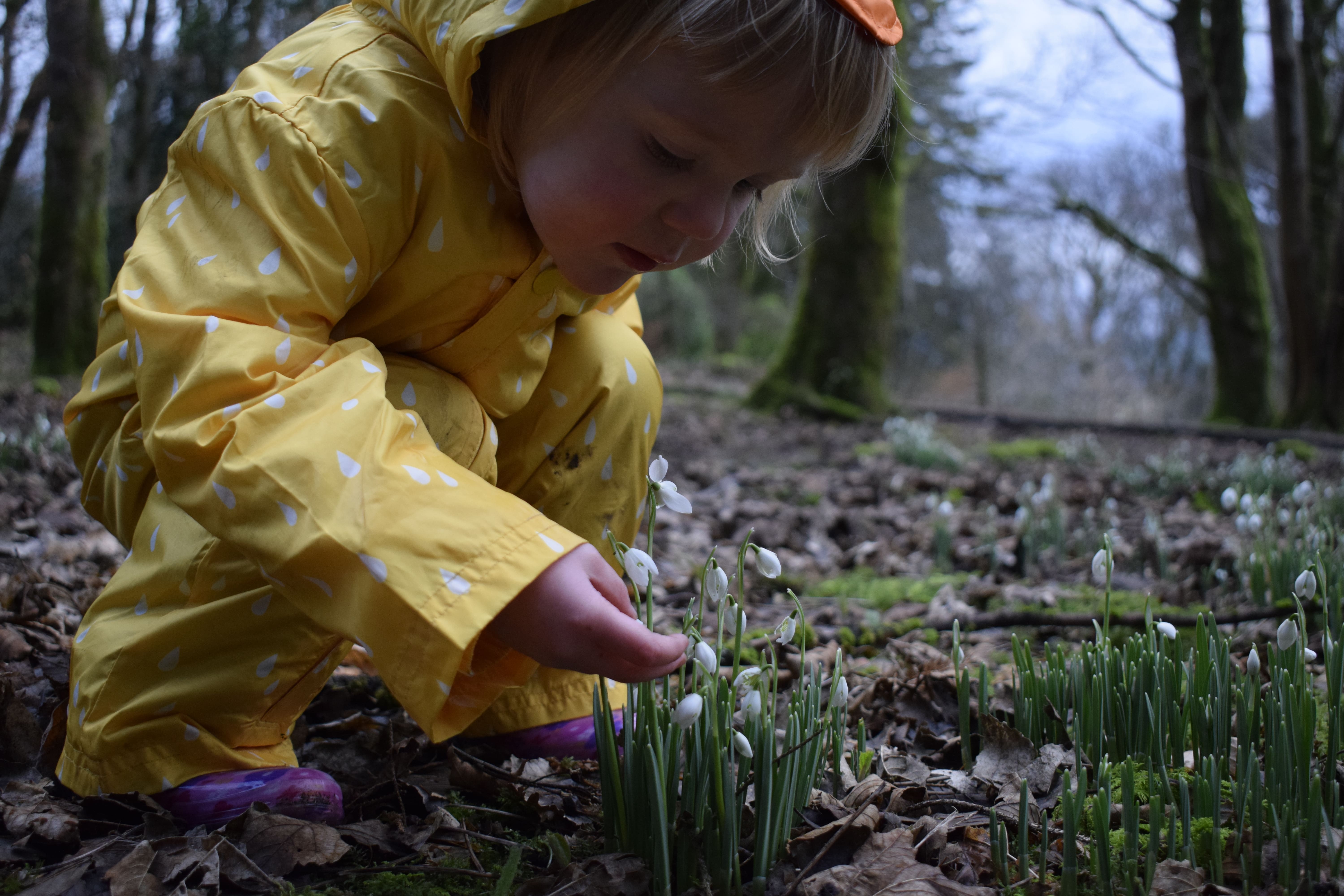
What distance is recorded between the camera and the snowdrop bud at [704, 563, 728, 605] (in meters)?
1.19

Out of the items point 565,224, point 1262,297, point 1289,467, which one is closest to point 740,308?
point 1262,297

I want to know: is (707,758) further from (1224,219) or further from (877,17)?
(1224,219)

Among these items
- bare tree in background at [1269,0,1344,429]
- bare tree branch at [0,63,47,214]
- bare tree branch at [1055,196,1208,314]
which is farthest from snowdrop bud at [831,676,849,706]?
bare tree branch at [1055,196,1208,314]

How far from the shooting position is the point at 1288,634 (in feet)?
4.47

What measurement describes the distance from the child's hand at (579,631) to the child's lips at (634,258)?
55cm

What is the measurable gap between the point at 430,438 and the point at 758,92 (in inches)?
26.2

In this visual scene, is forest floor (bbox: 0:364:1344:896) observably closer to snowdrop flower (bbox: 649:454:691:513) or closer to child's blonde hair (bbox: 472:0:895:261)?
snowdrop flower (bbox: 649:454:691:513)

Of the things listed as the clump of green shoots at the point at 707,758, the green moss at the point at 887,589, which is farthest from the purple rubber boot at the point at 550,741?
the green moss at the point at 887,589

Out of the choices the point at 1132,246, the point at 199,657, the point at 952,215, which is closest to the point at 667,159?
the point at 199,657

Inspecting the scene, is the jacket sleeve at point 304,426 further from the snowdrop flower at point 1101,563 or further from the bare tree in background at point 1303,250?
the bare tree in background at point 1303,250

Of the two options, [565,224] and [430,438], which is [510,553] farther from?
[565,224]

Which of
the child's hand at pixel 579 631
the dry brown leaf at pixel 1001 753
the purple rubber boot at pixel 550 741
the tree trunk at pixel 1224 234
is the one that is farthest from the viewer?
the tree trunk at pixel 1224 234

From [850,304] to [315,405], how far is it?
24.3 ft

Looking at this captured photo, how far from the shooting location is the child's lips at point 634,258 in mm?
Result: 1470
